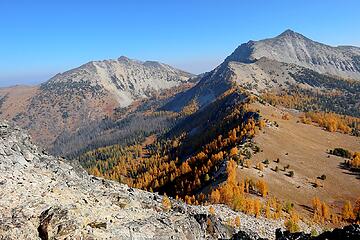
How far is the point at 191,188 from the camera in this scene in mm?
167375

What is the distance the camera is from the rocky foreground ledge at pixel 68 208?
4942cm

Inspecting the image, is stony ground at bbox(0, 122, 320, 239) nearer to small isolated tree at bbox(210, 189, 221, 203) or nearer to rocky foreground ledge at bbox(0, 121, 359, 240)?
rocky foreground ledge at bbox(0, 121, 359, 240)

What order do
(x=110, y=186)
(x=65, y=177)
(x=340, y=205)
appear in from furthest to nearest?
(x=340, y=205)
(x=110, y=186)
(x=65, y=177)

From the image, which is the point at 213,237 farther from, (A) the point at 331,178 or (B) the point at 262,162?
(A) the point at 331,178

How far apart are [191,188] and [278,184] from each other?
37357mm

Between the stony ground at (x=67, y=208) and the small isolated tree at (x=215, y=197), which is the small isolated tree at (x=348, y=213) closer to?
the small isolated tree at (x=215, y=197)

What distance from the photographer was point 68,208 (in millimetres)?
53219

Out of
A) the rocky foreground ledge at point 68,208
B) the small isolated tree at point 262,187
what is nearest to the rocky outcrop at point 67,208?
the rocky foreground ledge at point 68,208

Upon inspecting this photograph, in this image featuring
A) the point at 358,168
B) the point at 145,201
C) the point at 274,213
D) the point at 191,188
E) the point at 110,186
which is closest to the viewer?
the point at 145,201

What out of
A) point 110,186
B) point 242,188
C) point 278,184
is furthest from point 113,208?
point 278,184

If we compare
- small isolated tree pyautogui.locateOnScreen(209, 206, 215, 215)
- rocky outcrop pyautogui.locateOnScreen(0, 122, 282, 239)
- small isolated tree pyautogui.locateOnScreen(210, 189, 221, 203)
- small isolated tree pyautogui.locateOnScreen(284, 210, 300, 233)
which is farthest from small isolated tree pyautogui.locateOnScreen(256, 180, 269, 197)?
rocky outcrop pyautogui.locateOnScreen(0, 122, 282, 239)

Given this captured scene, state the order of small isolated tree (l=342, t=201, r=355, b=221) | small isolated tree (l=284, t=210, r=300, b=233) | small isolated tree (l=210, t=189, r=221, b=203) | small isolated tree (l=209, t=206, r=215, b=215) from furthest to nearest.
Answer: small isolated tree (l=342, t=201, r=355, b=221)
small isolated tree (l=210, t=189, r=221, b=203)
small isolated tree (l=284, t=210, r=300, b=233)
small isolated tree (l=209, t=206, r=215, b=215)

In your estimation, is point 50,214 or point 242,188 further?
point 242,188

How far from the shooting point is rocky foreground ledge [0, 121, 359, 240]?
49.4 m
